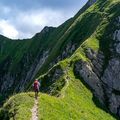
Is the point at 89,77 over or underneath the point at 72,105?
over

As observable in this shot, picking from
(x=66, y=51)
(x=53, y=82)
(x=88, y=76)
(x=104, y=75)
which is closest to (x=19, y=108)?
(x=53, y=82)

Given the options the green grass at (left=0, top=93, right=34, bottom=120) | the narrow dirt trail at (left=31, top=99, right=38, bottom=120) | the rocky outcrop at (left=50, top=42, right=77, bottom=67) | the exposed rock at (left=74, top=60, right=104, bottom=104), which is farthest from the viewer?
the rocky outcrop at (left=50, top=42, right=77, bottom=67)

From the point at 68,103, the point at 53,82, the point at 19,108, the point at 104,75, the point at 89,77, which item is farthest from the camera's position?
the point at 104,75

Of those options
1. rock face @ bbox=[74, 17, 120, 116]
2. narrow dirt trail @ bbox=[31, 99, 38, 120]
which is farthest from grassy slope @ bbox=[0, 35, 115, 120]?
rock face @ bbox=[74, 17, 120, 116]

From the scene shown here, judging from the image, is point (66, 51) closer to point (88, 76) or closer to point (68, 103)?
point (88, 76)

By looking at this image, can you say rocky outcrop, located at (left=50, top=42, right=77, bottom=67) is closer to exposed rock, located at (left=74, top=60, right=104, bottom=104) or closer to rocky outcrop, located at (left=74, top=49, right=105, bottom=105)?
rocky outcrop, located at (left=74, top=49, right=105, bottom=105)

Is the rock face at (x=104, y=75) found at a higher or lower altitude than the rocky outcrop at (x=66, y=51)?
lower

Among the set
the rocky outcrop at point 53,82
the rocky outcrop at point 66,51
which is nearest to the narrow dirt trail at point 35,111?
the rocky outcrop at point 53,82

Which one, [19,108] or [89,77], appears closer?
[19,108]

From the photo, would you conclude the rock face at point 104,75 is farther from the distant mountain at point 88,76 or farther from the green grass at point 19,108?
the green grass at point 19,108

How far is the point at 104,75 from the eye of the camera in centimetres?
12069

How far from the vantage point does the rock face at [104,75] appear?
111625 mm

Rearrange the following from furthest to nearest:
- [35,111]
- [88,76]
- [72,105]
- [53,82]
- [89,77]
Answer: [89,77] < [88,76] < [53,82] < [72,105] < [35,111]

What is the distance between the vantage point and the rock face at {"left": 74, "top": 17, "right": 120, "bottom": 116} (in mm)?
111625
